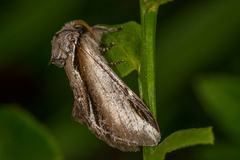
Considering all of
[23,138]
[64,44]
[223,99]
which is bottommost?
[223,99]

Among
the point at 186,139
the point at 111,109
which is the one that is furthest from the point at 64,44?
the point at 186,139

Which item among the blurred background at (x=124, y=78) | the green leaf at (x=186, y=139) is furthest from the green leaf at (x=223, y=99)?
the green leaf at (x=186, y=139)

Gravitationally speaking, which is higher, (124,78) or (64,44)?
(64,44)

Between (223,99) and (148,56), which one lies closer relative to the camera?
(148,56)

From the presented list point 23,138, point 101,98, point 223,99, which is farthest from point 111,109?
point 223,99

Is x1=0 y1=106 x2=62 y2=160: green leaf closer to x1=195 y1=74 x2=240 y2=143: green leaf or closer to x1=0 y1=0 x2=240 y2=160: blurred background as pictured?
x1=0 y1=0 x2=240 y2=160: blurred background

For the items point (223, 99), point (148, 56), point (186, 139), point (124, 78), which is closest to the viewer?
point (186, 139)

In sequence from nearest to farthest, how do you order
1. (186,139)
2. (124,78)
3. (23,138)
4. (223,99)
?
(186,139) → (23,138) → (223,99) → (124,78)

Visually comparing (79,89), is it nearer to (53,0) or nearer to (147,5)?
(147,5)

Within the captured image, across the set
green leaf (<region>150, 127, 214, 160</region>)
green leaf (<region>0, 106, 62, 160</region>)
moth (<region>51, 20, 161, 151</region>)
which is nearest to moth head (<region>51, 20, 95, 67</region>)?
moth (<region>51, 20, 161, 151</region>)

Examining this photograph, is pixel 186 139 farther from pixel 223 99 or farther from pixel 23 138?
pixel 23 138
